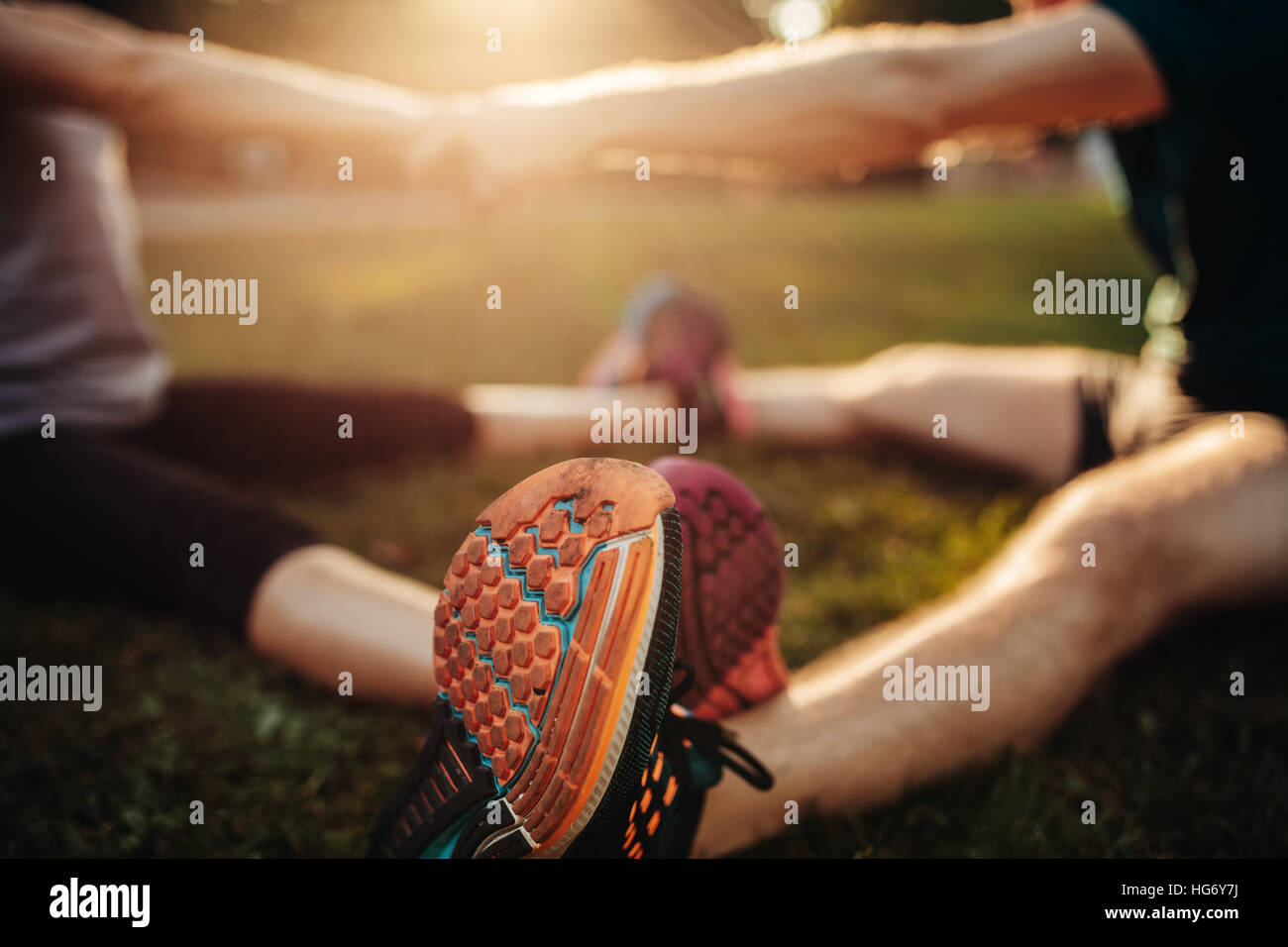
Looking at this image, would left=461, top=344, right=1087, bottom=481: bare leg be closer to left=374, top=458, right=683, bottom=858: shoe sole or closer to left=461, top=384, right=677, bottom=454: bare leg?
left=461, top=384, right=677, bottom=454: bare leg

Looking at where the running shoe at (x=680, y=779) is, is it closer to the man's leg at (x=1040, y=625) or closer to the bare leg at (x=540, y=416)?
the man's leg at (x=1040, y=625)

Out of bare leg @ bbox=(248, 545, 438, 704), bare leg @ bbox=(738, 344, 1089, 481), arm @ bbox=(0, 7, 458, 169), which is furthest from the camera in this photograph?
bare leg @ bbox=(738, 344, 1089, 481)

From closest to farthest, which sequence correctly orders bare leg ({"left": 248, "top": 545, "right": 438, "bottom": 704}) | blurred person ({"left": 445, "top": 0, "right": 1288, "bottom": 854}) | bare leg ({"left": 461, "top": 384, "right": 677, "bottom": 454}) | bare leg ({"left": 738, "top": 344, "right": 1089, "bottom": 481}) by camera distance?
1. blurred person ({"left": 445, "top": 0, "right": 1288, "bottom": 854})
2. bare leg ({"left": 248, "top": 545, "right": 438, "bottom": 704})
3. bare leg ({"left": 738, "top": 344, "right": 1089, "bottom": 481})
4. bare leg ({"left": 461, "top": 384, "right": 677, "bottom": 454})

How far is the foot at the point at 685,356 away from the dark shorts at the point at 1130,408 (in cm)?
103

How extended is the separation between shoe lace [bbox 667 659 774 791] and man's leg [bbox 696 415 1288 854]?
39 mm

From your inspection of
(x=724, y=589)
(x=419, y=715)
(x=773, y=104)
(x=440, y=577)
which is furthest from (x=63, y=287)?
(x=724, y=589)

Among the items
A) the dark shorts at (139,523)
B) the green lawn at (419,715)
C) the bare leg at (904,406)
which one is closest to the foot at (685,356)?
the bare leg at (904,406)

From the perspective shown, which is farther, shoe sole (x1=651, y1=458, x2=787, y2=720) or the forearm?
the forearm

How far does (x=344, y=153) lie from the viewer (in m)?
1.67

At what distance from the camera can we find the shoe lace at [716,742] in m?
1.02

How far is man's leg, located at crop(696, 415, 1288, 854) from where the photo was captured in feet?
3.60

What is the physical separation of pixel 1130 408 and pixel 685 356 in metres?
1.26

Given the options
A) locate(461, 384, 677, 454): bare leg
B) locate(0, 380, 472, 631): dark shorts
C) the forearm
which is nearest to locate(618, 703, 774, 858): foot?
locate(0, 380, 472, 631): dark shorts

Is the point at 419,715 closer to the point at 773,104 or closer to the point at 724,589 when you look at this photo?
the point at 724,589
